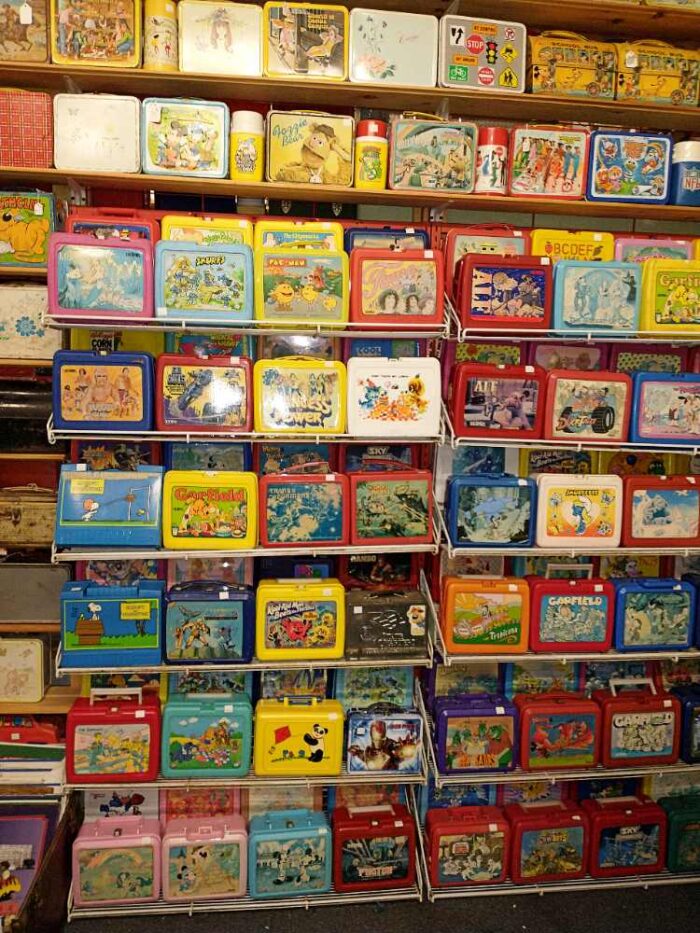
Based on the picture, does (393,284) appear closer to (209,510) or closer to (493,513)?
(493,513)

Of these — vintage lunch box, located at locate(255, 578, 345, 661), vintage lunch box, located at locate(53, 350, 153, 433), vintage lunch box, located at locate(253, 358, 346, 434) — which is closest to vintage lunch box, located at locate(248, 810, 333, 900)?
vintage lunch box, located at locate(255, 578, 345, 661)

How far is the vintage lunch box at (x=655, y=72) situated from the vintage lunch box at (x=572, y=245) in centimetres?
57

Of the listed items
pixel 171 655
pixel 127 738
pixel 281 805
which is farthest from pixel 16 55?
pixel 281 805

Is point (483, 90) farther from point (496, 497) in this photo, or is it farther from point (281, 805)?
point (281, 805)

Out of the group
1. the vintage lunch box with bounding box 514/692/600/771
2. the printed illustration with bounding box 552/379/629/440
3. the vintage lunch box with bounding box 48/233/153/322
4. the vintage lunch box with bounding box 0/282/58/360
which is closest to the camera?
the vintage lunch box with bounding box 48/233/153/322

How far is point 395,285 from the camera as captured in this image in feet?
9.82

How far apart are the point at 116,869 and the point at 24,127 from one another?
9.63ft

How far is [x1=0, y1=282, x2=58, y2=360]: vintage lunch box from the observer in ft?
10.3

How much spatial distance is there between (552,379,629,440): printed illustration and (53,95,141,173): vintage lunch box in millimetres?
1897

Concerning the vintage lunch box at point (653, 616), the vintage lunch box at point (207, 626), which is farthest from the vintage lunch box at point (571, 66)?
the vintage lunch box at point (207, 626)

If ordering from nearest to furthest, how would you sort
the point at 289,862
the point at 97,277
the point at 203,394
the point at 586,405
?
the point at 97,277 → the point at 203,394 → the point at 586,405 → the point at 289,862

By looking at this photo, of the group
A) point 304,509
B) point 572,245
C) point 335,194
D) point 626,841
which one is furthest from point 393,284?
point 626,841

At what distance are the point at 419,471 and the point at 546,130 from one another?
58.7 inches

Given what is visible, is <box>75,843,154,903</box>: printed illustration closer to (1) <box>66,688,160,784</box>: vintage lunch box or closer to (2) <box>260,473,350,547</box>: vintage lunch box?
(1) <box>66,688,160,784</box>: vintage lunch box
